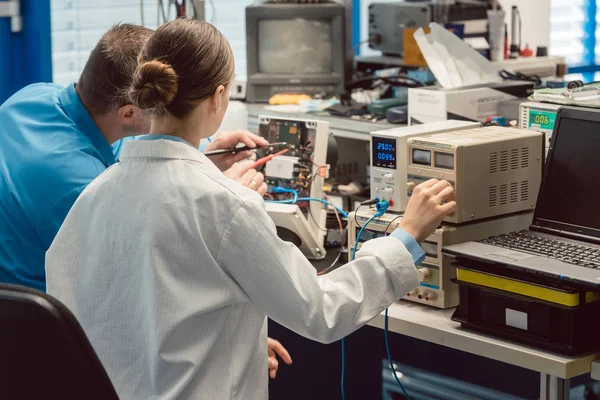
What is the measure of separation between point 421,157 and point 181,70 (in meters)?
0.78

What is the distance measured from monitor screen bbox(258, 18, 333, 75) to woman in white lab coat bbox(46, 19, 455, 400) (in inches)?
92.3

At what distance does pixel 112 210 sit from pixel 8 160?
67 centimetres

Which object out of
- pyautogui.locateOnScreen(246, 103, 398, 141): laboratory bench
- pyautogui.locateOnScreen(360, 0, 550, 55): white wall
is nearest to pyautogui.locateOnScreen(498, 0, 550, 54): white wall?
pyautogui.locateOnScreen(360, 0, 550, 55): white wall

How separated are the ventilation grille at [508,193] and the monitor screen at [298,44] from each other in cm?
184

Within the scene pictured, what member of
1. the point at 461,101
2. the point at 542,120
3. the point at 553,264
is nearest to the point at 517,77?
the point at 461,101

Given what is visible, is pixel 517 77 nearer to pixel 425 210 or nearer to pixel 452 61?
pixel 452 61

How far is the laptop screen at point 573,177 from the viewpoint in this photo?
84.7 inches

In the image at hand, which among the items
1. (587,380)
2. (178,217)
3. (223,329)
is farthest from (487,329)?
(587,380)

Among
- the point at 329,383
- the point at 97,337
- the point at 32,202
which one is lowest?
the point at 329,383

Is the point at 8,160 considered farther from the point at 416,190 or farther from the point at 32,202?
the point at 416,190

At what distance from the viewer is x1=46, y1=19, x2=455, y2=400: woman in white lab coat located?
161 cm

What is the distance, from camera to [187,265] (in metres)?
1.62

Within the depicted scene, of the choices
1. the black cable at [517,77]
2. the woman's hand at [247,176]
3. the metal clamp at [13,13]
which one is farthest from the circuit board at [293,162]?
the metal clamp at [13,13]

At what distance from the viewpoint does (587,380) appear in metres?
2.87
